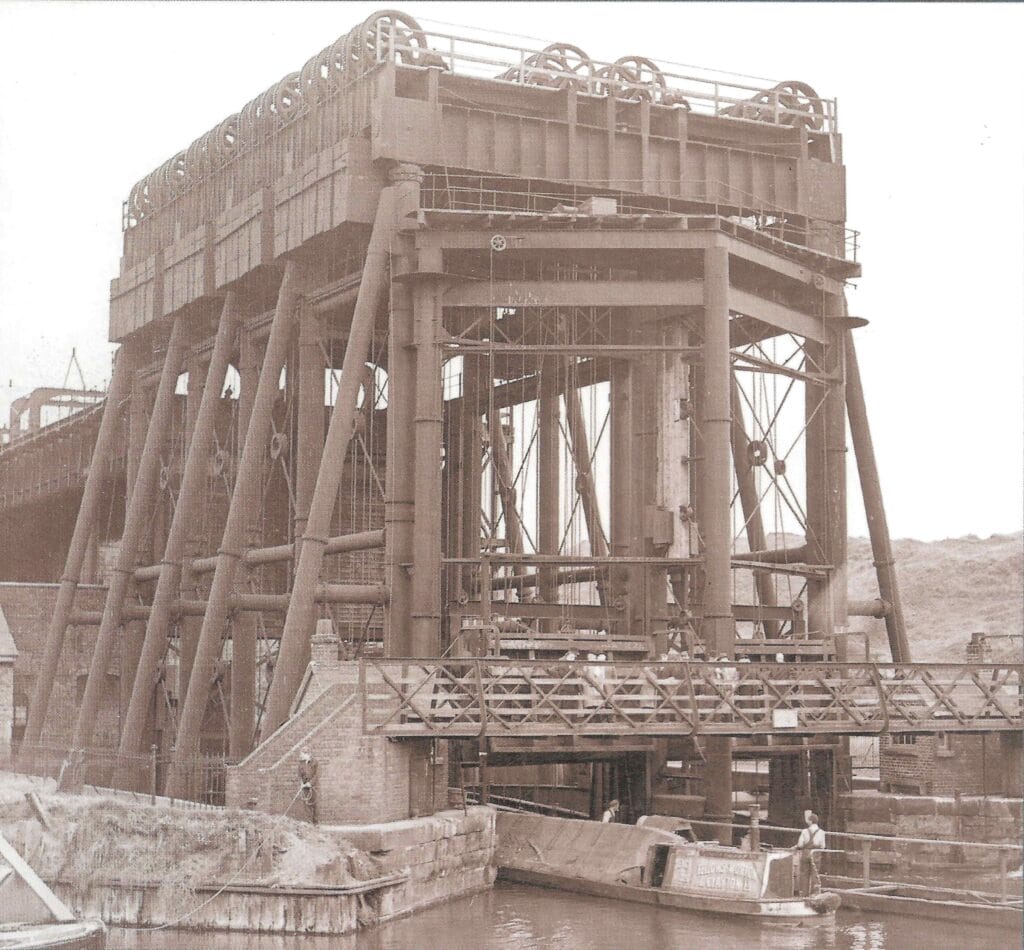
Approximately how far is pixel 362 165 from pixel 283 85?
6.05 meters

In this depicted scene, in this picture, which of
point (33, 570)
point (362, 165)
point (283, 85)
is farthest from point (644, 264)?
point (33, 570)

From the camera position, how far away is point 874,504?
35969 mm

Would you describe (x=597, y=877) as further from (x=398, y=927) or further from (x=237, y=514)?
(x=237, y=514)

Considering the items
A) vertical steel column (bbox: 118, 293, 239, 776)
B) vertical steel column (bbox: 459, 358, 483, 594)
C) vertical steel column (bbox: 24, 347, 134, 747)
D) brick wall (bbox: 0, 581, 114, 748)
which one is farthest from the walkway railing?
brick wall (bbox: 0, 581, 114, 748)

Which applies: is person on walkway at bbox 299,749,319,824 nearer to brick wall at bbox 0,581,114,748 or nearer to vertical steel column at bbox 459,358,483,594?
vertical steel column at bbox 459,358,483,594

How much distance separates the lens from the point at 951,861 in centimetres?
2791

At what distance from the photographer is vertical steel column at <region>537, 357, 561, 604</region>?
3812 centimetres

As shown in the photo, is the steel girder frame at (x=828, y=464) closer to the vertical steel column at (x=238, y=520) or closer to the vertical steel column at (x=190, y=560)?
the vertical steel column at (x=238, y=520)

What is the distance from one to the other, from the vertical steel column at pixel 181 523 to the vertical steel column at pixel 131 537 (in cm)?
243

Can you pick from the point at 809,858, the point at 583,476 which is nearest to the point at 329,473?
the point at 583,476

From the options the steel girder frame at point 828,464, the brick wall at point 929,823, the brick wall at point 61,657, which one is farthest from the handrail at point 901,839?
the brick wall at point 61,657

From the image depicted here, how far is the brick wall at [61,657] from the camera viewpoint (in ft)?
149

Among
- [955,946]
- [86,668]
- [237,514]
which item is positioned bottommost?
[955,946]

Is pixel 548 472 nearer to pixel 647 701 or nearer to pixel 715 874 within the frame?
pixel 647 701
